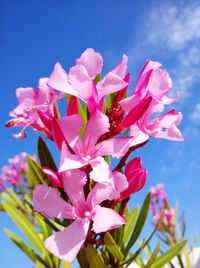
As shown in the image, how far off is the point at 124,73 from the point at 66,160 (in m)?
0.22

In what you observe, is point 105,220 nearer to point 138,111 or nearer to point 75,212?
point 75,212

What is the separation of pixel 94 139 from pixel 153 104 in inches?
5.5

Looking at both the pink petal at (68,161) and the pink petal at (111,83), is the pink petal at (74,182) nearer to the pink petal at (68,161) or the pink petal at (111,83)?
the pink petal at (68,161)

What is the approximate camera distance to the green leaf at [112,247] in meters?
0.70

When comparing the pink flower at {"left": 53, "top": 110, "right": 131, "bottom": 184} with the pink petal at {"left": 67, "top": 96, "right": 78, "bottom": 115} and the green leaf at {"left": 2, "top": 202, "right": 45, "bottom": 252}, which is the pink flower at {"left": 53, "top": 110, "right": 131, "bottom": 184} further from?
the green leaf at {"left": 2, "top": 202, "right": 45, "bottom": 252}

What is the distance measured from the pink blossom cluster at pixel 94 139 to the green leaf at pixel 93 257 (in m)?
0.02

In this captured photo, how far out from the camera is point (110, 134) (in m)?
0.75

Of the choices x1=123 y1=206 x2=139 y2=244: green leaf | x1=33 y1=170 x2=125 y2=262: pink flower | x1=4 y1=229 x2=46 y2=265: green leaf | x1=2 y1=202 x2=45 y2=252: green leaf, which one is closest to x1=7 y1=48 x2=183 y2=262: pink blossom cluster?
x1=33 y1=170 x2=125 y2=262: pink flower

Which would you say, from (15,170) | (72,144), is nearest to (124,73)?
(72,144)

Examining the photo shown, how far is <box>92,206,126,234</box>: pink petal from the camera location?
64cm

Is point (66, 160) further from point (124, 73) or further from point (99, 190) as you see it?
point (124, 73)

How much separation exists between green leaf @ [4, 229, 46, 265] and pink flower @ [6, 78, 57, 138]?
0.40 meters

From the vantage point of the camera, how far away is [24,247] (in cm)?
113

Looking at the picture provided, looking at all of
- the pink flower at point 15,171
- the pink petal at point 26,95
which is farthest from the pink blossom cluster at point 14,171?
the pink petal at point 26,95
